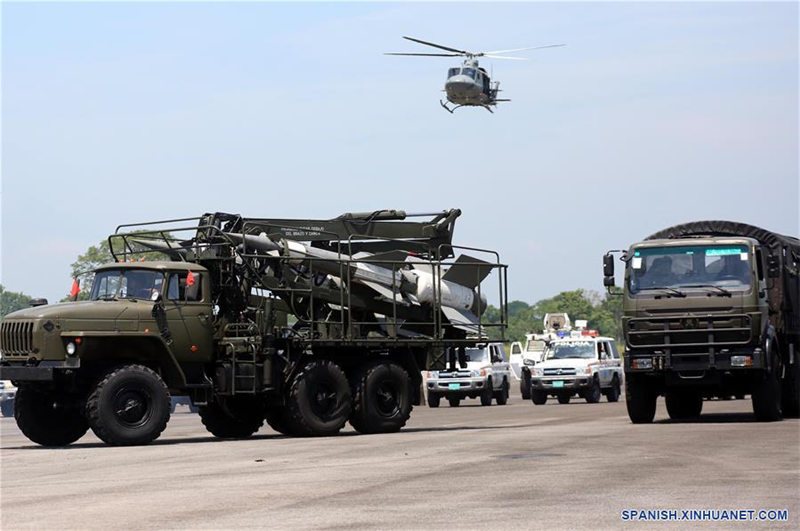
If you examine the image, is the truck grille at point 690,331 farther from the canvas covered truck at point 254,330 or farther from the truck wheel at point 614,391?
the truck wheel at point 614,391

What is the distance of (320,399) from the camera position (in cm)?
2319

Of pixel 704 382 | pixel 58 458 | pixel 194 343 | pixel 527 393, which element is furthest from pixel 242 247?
pixel 527 393

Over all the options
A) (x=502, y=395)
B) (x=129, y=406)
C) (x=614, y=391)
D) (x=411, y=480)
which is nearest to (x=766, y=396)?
(x=129, y=406)

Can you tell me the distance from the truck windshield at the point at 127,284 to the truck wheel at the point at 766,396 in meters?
10.5

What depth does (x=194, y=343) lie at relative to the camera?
22375 mm

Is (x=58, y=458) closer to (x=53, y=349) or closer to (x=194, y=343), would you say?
(x=53, y=349)

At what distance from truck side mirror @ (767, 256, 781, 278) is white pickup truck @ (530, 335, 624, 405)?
1680 cm

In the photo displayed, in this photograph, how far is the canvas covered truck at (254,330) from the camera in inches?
822

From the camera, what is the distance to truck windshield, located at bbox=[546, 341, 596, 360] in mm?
42969

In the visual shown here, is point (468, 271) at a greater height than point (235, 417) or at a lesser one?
greater

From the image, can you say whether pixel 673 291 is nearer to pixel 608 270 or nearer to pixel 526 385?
pixel 608 270

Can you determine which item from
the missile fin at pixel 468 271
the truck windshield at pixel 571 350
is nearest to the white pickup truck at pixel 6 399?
the truck windshield at pixel 571 350

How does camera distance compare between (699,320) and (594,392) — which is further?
(594,392)

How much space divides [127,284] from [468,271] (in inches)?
264
